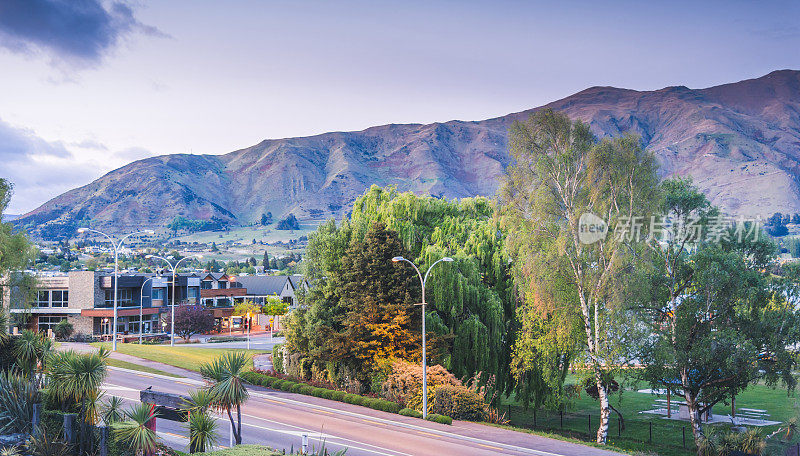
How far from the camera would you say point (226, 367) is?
1919 cm

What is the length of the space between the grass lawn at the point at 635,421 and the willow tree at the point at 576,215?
359 cm

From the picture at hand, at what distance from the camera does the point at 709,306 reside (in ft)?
106

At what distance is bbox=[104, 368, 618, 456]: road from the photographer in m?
24.0

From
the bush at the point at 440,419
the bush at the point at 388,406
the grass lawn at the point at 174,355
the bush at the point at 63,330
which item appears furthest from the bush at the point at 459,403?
the bush at the point at 63,330

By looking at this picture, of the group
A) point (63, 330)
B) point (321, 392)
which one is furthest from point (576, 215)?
point (63, 330)

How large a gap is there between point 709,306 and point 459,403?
1450 cm

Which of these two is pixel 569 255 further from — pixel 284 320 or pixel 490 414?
pixel 284 320

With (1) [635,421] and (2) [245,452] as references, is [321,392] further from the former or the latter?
(2) [245,452]

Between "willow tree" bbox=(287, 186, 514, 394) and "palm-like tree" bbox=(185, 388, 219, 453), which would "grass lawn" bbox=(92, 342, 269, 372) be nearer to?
"willow tree" bbox=(287, 186, 514, 394)

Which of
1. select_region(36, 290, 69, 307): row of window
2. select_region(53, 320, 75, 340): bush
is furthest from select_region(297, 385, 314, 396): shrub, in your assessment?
select_region(36, 290, 69, 307): row of window

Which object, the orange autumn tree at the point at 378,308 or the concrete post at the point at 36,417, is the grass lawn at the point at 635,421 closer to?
the orange autumn tree at the point at 378,308

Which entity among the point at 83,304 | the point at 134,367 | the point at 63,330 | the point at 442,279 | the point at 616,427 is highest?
the point at 442,279

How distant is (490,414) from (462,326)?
234 inches

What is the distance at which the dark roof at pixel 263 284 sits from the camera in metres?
115
